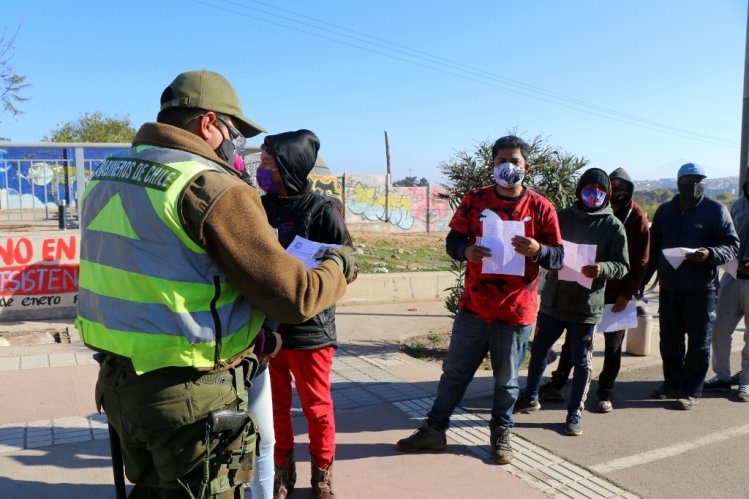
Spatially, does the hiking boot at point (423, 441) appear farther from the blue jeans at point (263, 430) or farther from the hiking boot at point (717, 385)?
the hiking boot at point (717, 385)

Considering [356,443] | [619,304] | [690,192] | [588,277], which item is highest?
[690,192]

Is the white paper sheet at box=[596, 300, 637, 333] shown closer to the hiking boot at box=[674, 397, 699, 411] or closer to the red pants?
the hiking boot at box=[674, 397, 699, 411]

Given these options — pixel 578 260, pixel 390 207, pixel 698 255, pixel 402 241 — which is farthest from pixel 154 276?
pixel 390 207

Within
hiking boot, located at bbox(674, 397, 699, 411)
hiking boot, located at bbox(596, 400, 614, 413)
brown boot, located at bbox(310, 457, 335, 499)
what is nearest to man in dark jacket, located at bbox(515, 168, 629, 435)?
hiking boot, located at bbox(596, 400, 614, 413)

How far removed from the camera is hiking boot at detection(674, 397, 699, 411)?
5203mm

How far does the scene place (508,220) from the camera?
4020 mm

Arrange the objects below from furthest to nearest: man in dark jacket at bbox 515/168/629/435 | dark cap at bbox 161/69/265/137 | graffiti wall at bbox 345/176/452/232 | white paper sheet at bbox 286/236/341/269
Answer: graffiti wall at bbox 345/176/452/232, man in dark jacket at bbox 515/168/629/435, white paper sheet at bbox 286/236/341/269, dark cap at bbox 161/69/265/137

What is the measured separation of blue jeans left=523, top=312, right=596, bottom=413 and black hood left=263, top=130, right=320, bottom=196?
2.58 meters

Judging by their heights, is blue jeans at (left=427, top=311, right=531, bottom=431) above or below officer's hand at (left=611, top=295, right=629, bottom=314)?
below

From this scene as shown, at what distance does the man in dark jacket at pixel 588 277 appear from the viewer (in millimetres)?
4582

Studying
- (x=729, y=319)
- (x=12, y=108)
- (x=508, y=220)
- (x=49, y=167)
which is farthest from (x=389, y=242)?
(x=508, y=220)

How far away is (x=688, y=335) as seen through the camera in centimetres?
537

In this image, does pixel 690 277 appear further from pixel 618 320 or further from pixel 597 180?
pixel 597 180

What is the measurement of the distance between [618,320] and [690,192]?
1.36 m
